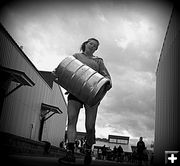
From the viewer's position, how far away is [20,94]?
13.5 meters

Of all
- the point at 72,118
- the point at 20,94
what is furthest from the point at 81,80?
the point at 20,94

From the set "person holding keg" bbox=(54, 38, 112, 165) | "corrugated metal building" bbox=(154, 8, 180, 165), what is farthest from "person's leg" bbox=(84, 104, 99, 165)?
"corrugated metal building" bbox=(154, 8, 180, 165)

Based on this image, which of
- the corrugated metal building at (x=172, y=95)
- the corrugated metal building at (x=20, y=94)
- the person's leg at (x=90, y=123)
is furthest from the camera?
the corrugated metal building at (x=20, y=94)

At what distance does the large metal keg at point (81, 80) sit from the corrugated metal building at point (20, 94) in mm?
6814

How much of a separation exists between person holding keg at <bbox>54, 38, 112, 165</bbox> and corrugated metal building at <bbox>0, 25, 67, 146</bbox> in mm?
6678

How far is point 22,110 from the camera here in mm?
14125

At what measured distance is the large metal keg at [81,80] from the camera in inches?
120

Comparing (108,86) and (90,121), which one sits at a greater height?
(108,86)

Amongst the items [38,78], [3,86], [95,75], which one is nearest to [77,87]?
[95,75]

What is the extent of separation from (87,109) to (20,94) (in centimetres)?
1078

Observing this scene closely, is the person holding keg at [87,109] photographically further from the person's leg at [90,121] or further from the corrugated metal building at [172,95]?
the corrugated metal building at [172,95]

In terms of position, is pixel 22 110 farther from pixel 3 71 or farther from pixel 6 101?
pixel 3 71

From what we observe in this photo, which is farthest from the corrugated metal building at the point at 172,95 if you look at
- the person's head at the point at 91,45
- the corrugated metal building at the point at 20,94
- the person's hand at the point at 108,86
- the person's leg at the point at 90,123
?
the corrugated metal building at the point at 20,94

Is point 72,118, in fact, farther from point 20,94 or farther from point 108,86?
point 20,94
